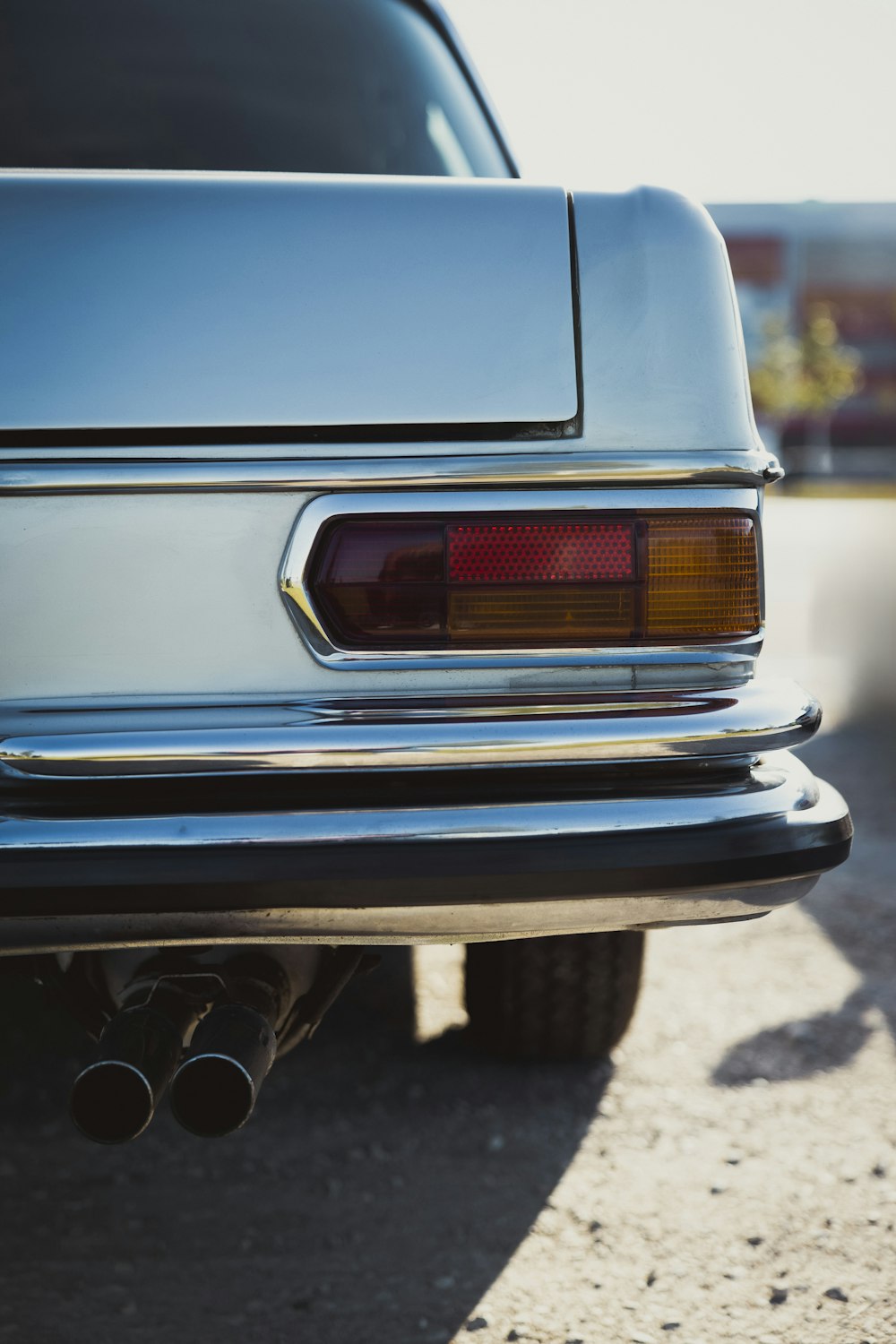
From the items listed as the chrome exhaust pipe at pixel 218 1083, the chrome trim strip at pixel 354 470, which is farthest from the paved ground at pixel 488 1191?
the chrome trim strip at pixel 354 470

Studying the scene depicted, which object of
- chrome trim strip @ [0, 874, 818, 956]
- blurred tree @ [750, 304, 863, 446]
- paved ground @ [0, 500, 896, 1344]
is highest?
blurred tree @ [750, 304, 863, 446]

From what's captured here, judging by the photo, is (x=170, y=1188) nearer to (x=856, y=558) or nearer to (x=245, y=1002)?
A: (x=245, y=1002)

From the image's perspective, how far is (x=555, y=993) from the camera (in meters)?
2.39

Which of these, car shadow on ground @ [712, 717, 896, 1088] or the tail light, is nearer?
the tail light

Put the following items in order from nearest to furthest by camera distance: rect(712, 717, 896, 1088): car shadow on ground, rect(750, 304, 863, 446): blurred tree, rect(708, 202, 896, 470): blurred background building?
→ rect(712, 717, 896, 1088): car shadow on ground, rect(750, 304, 863, 446): blurred tree, rect(708, 202, 896, 470): blurred background building

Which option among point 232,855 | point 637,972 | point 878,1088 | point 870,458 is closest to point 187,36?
point 232,855

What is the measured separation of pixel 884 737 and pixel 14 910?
190 inches

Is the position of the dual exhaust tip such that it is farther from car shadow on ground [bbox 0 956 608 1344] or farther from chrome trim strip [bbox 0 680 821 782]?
car shadow on ground [bbox 0 956 608 1344]

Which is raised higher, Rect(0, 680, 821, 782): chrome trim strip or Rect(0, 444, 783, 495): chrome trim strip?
Rect(0, 444, 783, 495): chrome trim strip

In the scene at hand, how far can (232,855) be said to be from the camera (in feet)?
4.39

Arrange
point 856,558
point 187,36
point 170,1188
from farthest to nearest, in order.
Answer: point 856,558, point 187,36, point 170,1188

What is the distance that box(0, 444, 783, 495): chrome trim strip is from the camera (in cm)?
136

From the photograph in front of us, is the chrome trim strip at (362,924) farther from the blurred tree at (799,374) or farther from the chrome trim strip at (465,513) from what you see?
the blurred tree at (799,374)

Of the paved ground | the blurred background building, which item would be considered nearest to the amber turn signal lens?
the paved ground
